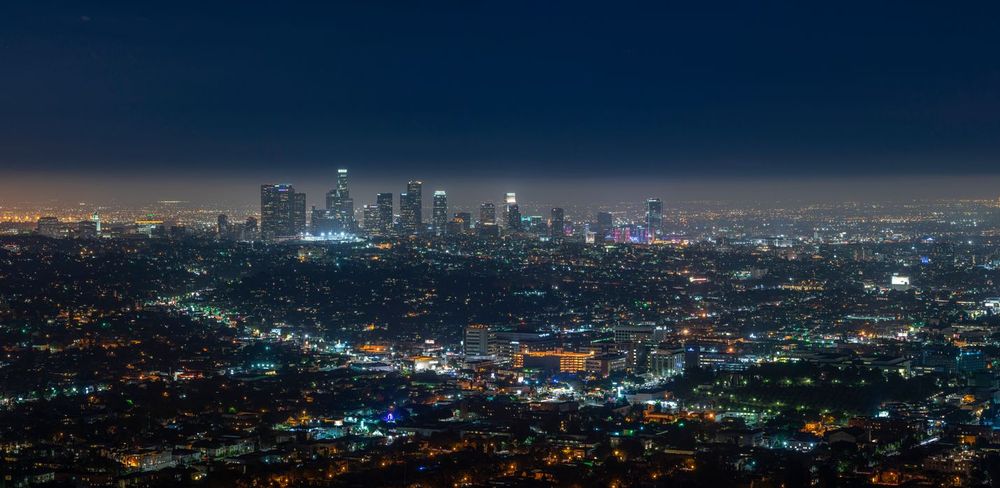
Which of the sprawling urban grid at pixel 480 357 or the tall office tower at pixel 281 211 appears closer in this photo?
the sprawling urban grid at pixel 480 357

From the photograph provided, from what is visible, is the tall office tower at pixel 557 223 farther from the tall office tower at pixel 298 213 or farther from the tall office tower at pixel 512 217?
the tall office tower at pixel 298 213

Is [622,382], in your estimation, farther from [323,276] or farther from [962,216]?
[962,216]

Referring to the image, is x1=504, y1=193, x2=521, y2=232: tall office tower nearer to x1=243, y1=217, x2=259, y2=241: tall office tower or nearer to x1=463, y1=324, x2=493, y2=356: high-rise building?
x1=243, y1=217, x2=259, y2=241: tall office tower

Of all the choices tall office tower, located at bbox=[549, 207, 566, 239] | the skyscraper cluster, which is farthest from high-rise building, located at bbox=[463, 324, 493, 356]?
tall office tower, located at bbox=[549, 207, 566, 239]

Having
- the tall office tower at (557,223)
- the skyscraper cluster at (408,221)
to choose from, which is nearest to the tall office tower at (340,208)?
the skyscraper cluster at (408,221)

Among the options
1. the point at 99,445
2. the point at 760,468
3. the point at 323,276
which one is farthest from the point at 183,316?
the point at 760,468

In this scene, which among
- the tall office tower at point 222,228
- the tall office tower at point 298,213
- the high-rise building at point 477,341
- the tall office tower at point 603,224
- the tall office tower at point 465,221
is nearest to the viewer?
the high-rise building at point 477,341
